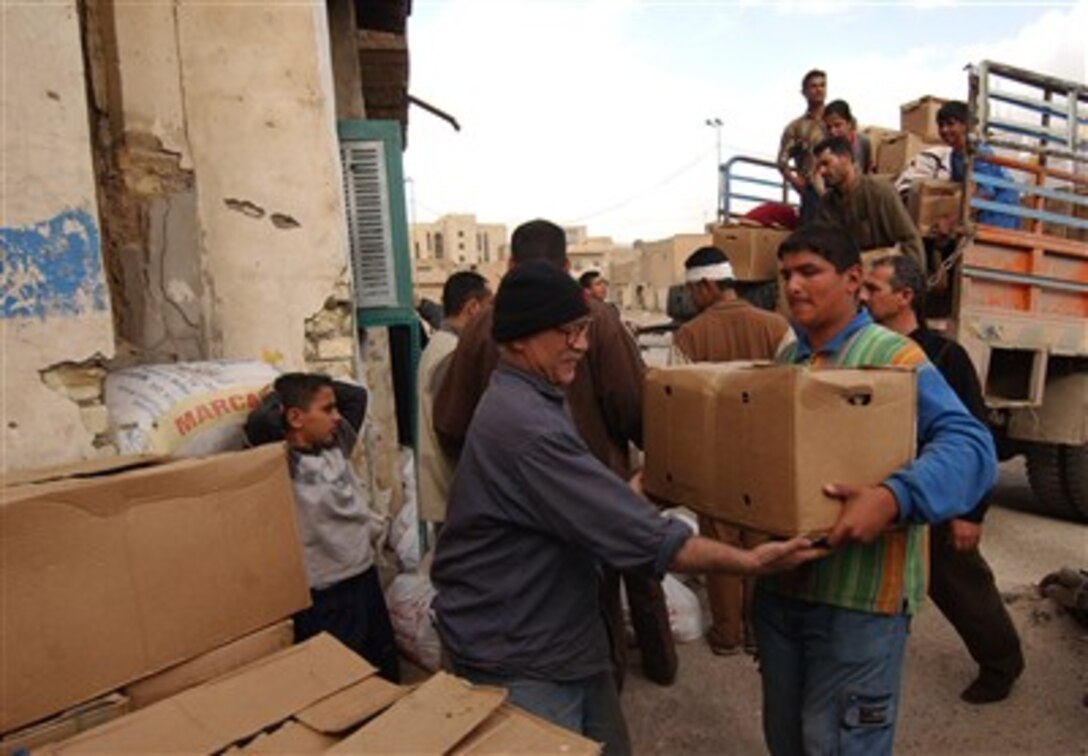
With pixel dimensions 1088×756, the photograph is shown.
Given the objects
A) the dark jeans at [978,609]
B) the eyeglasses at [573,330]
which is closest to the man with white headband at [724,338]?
the dark jeans at [978,609]

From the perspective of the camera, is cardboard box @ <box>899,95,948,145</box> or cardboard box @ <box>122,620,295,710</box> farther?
cardboard box @ <box>899,95,948,145</box>

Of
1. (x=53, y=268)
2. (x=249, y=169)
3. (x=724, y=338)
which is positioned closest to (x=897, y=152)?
(x=724, y=338)

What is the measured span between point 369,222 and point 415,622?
215 centimetres

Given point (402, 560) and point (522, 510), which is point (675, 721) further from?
point (522, 510)

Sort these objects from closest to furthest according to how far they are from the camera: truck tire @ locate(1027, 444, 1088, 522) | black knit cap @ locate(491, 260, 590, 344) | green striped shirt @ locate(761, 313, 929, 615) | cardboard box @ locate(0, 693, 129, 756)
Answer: cardboard box @ locate(0, 693, 129, 756)
black knit cap @ locate(491, 260, 590, 344)
green striped shirt @ locate(761, 313, 929, 615)
truck tire @ locate(1027, 444, 1088, 522)

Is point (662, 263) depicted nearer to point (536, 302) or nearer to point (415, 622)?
point (415, 622)

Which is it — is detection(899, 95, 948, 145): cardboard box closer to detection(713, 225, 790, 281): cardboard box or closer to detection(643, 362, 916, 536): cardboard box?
detection(713, 225, 790, 281): cardboard box

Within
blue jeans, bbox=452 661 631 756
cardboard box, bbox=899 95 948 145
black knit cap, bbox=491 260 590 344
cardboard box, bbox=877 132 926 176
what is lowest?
blue jeans, bbox=452 661 631 756

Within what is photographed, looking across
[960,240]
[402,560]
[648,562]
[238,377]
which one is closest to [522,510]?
[648,562]

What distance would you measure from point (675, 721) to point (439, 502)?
1392 millimetres

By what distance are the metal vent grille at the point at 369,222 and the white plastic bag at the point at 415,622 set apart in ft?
5.18

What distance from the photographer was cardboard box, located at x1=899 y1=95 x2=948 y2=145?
6.49 meters

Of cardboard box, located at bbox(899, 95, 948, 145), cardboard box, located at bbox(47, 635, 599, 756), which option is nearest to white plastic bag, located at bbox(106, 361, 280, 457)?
cardboard box, located at bbox(47, 635, 599, 756)

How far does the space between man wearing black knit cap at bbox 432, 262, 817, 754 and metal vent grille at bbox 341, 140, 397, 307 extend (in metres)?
2.54
